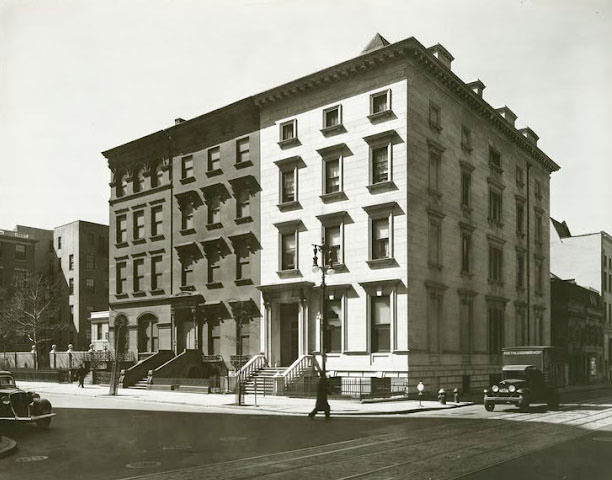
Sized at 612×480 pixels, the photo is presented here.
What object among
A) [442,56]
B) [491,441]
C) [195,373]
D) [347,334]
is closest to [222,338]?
[195,373]

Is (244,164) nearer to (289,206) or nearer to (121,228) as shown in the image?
(289,206)

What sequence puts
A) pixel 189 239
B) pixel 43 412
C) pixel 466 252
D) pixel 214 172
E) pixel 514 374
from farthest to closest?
pixel 189 239 → pixel 214 172 → pixel 466 252 → pixel 514 374 → pixel 43 412

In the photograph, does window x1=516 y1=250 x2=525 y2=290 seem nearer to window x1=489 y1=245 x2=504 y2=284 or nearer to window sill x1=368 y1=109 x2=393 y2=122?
window x1=489 y1=245 x2=504 y2=284

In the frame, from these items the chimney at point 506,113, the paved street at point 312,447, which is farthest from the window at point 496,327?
the paved street at point 312,447

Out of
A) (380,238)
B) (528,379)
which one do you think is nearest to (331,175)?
(380,238)

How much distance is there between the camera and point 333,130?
36.4 metres

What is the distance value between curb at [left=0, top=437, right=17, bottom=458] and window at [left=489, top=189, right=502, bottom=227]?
32.2m

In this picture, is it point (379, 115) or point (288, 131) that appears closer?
point (379, 115)

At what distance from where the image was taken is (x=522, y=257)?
46594 mm

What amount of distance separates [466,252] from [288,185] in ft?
36.4

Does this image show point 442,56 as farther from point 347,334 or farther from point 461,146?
point 347,334

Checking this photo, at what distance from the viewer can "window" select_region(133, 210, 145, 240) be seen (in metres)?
47.5

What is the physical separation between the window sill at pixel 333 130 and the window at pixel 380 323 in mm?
9182

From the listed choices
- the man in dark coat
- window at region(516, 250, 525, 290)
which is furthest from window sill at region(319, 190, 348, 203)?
window at region(516, 250, 525, 290)
